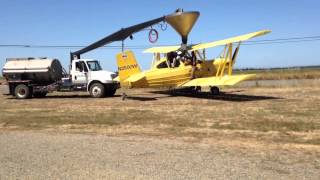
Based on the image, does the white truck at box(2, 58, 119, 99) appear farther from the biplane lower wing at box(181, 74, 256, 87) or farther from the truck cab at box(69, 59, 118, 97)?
the biplane lower wing at box(181, 74, 256, 87)

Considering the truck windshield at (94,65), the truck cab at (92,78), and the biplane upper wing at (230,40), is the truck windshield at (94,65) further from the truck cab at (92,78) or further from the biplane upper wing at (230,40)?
the biplane upper wing at (230,40)

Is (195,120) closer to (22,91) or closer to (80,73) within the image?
(80,73)

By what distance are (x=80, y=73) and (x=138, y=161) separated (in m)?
18.3

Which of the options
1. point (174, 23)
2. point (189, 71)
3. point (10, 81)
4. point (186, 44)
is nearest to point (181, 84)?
point (189, 71)

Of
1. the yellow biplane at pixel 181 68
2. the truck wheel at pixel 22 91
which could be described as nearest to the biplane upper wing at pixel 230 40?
the yellow biplane at pixel 181 68

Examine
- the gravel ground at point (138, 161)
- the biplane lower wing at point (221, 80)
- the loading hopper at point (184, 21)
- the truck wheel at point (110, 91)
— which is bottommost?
the gravel ground at point (138, 161)

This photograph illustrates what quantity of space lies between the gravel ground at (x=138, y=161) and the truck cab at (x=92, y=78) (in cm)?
1467

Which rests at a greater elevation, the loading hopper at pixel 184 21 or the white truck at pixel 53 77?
the loading hopper at pixel 184 21

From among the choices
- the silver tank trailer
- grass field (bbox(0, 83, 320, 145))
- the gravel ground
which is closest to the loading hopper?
the silver tank trailer

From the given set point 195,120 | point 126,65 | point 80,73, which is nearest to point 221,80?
point 126,65

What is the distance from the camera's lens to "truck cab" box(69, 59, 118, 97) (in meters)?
25.2

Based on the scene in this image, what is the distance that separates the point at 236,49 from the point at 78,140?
575 inches

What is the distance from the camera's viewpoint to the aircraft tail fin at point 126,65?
23.9m

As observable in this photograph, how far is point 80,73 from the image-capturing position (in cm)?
2580
